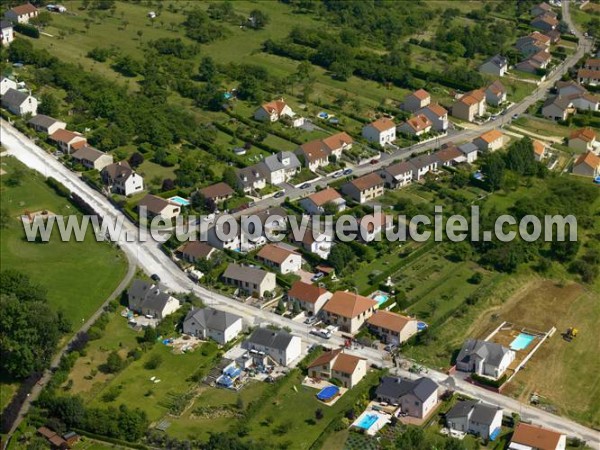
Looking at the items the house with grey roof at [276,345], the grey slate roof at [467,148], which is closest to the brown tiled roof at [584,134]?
the grey slate roof at [467,148]

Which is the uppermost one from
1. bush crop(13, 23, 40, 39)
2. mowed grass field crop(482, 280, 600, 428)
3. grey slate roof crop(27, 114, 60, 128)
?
bush crop(13, 23, 40, 39)

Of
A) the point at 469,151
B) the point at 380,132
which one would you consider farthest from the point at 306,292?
the point at 469,151

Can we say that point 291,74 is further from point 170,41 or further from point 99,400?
point 99,400

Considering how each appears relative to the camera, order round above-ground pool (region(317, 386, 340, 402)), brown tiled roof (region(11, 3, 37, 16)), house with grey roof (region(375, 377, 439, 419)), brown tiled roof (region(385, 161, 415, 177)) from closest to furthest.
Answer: house with grey roof (region(375, 377, 439, 419)), round above-ground pool (region(317, 386, 340, 402)), brown tiled roof (region(385, 161, 415, 177)), brown tiled roof (region(11, 3, 37, 16))

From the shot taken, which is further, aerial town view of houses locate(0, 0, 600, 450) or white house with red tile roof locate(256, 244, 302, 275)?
white house with red tile roof locate(256, 244, 302, 275)

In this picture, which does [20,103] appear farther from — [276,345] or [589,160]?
[589,160]

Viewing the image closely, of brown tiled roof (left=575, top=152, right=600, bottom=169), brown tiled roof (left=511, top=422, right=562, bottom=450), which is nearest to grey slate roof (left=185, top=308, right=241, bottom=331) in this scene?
brown tiled roof (left=511, top=422, right=562, bottom=450)

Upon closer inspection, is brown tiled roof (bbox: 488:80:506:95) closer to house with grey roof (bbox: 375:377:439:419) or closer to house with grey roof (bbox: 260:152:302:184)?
house with grey roof (bbox: 260:152:302:184)

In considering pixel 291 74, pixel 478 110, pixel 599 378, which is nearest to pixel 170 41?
pixel 291 74
